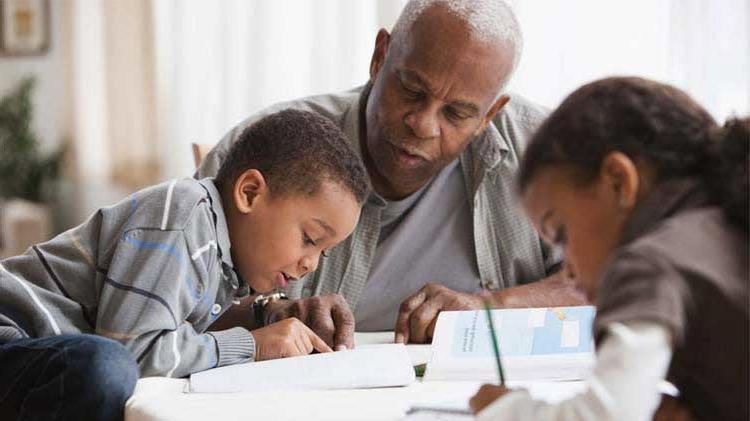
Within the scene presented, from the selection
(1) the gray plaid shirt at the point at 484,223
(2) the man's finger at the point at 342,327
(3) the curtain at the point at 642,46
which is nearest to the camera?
(2) the man's finger at the point at 342,327

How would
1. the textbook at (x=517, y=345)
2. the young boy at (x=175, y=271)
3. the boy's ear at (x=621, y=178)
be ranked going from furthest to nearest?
the textbook at (x=517, y=345), the young boy at (x=175, y=271), the boy's ear at (x=621, y=178)

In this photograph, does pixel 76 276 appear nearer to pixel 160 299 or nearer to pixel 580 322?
pixel 160 299

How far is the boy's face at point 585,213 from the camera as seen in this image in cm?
107

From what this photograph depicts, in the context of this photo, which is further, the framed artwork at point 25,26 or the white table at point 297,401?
the framed artwork at point 25,26

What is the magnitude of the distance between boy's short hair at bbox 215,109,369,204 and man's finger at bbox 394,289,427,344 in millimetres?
237

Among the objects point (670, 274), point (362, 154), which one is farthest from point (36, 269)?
point (670, 274)

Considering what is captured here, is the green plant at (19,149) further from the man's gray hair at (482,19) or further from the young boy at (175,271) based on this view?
the young boy at (175,271)

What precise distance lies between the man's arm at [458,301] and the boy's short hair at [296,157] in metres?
0.25

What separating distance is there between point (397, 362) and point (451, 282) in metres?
0.63

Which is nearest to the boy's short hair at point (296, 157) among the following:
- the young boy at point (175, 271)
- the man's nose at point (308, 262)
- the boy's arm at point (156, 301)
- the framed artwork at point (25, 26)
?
the young boy at point (175, 271)

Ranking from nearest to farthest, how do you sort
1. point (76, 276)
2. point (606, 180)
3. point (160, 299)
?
point (606, 180) < point (160, 299) < point (76, 276)

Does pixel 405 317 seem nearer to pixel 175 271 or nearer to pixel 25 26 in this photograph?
pixel 175 271

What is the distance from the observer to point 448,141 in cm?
208

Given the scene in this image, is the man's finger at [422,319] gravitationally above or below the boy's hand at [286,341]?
below
